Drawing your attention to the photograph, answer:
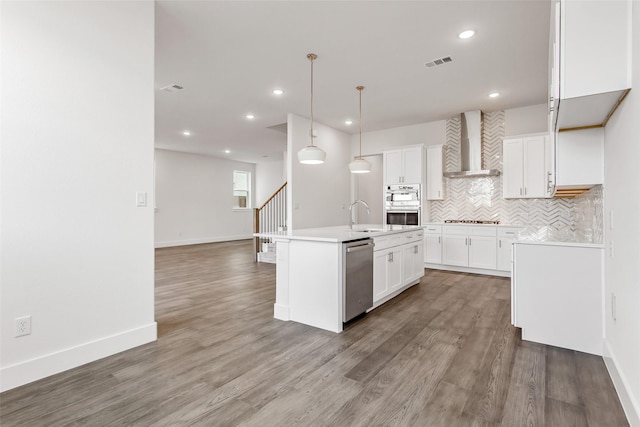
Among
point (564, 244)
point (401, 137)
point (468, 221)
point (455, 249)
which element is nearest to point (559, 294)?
point (564, 244)

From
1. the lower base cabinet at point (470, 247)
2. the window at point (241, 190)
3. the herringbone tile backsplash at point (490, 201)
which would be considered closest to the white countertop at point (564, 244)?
the herringbone tile backsplash at point (490, 201)

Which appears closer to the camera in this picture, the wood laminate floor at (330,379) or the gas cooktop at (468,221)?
the wood laminate floor at (330,379)

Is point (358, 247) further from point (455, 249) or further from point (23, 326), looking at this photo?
point (455, 249)

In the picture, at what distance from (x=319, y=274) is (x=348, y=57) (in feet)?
8.53

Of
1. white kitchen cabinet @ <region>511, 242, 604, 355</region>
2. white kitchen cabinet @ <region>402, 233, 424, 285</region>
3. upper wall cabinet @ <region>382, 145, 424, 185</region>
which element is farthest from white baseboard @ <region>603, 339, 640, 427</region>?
upper wall cabinet @ <region>382, 145, 424, 185</region>

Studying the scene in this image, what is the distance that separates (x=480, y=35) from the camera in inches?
132

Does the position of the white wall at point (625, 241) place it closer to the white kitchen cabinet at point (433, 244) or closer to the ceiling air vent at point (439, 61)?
the ceiling air vent at point (439, 61)

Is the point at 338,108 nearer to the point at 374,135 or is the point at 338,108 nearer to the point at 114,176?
the point at 374,135

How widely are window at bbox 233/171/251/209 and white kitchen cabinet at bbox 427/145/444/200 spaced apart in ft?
24.7

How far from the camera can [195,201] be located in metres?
10.3

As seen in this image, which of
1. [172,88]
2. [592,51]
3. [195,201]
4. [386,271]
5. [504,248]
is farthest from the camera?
[195,201]

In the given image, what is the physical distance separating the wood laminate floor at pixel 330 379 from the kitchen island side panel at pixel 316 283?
142 mm

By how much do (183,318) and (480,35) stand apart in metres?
4.34

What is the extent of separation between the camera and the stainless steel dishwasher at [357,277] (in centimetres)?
306
